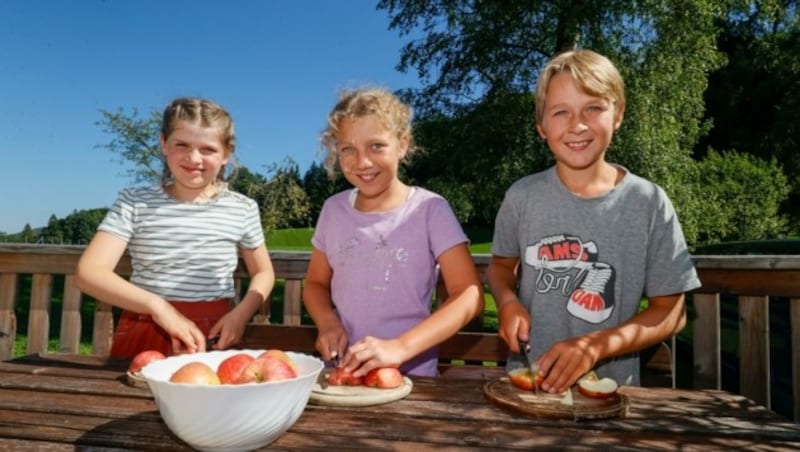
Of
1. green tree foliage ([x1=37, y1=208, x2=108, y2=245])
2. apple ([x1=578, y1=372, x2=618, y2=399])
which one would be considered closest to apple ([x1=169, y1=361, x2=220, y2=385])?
apple ([x1=578, y1=372, x2=618, y2=399])

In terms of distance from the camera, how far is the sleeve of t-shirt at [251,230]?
2.58 metres

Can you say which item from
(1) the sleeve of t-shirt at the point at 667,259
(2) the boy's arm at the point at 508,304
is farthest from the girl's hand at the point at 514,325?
(1) the sleeve of t-shirt at the point at 667,259

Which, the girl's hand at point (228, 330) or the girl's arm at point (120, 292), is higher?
the girl's arm at point (120, 292)

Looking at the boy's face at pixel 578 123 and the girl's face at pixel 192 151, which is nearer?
the boy's face at pixel 578 123

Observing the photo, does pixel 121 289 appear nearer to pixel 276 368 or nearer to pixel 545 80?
pixel 276 368

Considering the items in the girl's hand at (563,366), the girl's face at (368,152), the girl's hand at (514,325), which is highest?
the girl's face at (368,152)

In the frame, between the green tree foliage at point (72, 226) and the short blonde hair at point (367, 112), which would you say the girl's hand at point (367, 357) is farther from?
the green tree foliage at point (72, 226)

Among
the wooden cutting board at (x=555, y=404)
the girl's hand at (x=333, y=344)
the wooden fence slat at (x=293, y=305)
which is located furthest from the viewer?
the wooden fence slat at (x=293, y=305)

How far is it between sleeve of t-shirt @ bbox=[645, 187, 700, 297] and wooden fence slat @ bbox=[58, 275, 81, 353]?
2.68 m

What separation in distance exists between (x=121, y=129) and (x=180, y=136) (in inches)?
917

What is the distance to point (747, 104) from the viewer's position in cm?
2853

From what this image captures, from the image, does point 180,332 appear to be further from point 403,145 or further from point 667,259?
point 667,259

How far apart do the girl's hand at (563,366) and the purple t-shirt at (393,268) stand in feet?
2.20

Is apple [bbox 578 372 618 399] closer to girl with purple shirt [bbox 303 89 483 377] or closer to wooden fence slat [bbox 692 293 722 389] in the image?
girl with purple shirt [bbox 303 89 483 377]
